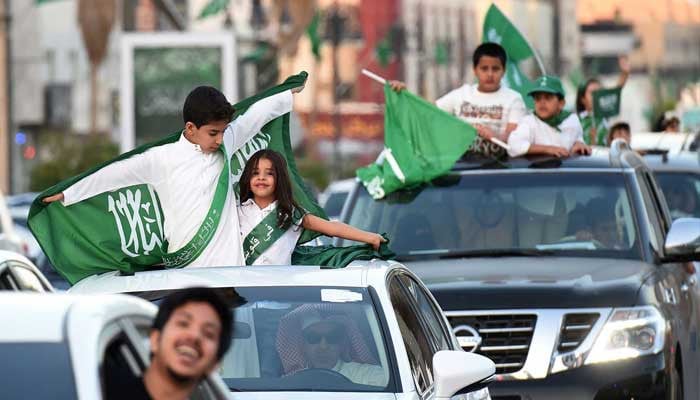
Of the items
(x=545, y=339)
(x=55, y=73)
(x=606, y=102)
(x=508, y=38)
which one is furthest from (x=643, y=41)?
(x=545, y=339)

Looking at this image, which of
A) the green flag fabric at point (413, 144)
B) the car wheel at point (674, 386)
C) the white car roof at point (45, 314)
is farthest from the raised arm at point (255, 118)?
the white car roof at point (45, 314)

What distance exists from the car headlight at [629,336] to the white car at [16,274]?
9.38 feet

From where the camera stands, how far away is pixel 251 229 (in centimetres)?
905

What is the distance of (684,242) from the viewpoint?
34.5 feet

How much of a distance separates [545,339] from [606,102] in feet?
35.7

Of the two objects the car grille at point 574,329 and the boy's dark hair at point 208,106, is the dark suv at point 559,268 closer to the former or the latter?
the car grille at point 574,329

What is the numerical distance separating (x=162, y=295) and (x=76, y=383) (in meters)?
3.51

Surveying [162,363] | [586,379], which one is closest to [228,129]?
[586,379]

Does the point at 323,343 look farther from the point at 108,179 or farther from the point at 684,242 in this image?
the point at 684,242

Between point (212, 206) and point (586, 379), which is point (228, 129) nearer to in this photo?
point (212, 206)

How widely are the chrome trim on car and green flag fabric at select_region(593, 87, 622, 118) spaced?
32.3ft

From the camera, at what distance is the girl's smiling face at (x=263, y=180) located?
9.07 metres

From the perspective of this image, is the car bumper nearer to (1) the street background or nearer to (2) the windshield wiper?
(2) the windshield wiper

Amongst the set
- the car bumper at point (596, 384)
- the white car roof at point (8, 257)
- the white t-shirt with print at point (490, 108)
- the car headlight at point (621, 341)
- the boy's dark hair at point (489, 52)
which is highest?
the boy's dark hair at point (489, 52)
